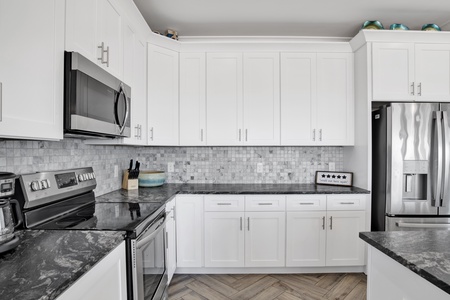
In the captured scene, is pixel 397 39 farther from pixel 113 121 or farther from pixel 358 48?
pixel 113 121

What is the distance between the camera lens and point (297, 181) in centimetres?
309

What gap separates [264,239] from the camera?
2.55 metres

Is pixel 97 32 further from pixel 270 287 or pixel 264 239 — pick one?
pixel 270 287

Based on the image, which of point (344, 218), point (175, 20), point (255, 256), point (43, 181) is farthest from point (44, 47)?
point (344, 218)

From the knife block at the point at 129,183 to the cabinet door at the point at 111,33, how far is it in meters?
1.11

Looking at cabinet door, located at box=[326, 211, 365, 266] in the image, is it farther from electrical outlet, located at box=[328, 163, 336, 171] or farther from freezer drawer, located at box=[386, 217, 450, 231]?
electrical outlet, located at box=[328, 163, 336, 171]

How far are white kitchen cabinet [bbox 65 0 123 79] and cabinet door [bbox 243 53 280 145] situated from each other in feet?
4.55

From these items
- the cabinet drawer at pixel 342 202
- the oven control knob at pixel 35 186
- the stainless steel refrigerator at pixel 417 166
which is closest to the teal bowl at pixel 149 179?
the oven control knob at pixel 35 186

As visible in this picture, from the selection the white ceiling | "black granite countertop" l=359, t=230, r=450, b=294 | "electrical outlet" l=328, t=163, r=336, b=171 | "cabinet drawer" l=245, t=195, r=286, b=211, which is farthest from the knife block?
"electrical outlet" l=328, t=163, r=336, b=171

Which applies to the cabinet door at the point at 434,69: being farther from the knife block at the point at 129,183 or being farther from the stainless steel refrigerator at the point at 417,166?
the knife block at the point at 129,183

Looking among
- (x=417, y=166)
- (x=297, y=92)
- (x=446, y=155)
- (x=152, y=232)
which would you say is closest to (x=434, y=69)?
(x=446, y=155)

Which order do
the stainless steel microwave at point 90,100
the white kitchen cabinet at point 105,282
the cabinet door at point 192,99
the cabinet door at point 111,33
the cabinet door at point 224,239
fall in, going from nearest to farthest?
the white kitchen cabinet at point 105,282
the stainless steel microwave at point 90,100
the cabinet door at point 111,33
the cabinet door at point 224,239
the cabinet door at point 192,99

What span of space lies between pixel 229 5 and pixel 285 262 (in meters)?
2.60

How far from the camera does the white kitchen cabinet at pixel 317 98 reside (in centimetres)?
281
